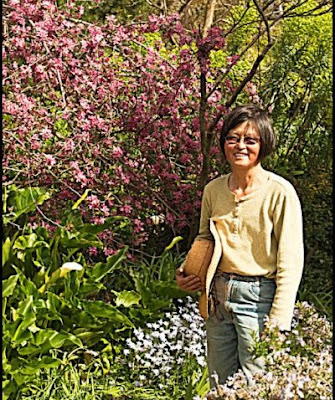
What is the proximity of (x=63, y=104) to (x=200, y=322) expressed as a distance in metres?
1.39

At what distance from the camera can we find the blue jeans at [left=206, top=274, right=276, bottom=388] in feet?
8.84

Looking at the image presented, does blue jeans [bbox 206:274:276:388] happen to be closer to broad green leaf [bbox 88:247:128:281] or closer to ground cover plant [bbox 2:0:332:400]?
ground cover plant [bbox 2:0:332:400]

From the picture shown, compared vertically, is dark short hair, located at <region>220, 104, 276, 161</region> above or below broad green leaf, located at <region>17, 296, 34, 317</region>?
above

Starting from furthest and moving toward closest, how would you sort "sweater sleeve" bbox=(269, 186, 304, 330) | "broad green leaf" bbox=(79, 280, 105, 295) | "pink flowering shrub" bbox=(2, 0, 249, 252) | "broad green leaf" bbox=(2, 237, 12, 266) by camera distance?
"pink flowering shrub" bbox=(2, 0, 249, 252) < "broad green leaf" bbox=(79, 280, 105, 295) < "broad green leaf" bbox=(2, 237, 12, 266) < "sweater sleeve" bbox=(269, 186, 304, 330)

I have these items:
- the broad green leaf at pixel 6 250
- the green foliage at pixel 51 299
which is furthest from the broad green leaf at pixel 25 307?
the broad green leaf at pixel 6 250

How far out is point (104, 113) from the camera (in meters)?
4.29

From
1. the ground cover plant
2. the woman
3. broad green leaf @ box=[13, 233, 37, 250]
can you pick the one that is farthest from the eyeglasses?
broad green leaf @ box=[13, 233, 37, 250]

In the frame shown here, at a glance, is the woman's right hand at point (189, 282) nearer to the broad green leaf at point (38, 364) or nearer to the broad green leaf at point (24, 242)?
the broad green leaf at point (38, 364)

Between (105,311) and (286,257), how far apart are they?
47.8 inches

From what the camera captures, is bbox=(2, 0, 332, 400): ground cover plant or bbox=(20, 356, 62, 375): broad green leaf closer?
bbox=(20, 356, 62, 375): broad green leaf

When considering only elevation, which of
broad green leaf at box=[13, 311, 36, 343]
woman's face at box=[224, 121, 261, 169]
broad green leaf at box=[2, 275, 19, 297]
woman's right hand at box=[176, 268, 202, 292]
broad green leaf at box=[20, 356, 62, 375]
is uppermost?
woman's face at box=[224, 121, 261, 169]

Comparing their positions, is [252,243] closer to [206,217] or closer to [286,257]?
[286,257]

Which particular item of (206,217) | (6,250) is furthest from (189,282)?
(6,250)

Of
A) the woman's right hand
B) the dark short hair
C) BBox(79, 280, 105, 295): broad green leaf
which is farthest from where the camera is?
BBox(79, 280, 105, 295): broad green leaf
